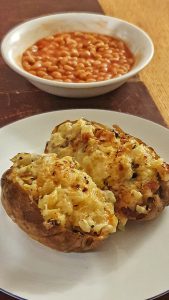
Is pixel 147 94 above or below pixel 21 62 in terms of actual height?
above

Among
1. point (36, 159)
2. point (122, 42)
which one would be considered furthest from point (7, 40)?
point (36, 159)

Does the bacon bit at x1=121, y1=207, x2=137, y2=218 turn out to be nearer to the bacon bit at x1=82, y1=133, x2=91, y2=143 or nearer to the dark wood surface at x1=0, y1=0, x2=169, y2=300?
the bacon bit at x1=82, y1=133, x2=91, y2=143

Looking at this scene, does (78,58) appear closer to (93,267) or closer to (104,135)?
(104,135)

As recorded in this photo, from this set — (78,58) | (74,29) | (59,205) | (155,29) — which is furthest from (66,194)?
(155,29)

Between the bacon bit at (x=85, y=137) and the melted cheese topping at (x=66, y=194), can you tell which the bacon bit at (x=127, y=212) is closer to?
the melted cheese topping at (x=66, y=194)

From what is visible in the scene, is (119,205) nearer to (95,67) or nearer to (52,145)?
(52,145)

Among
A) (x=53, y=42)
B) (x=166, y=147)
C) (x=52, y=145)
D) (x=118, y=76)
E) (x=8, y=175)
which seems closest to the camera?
(x=8, y=175)

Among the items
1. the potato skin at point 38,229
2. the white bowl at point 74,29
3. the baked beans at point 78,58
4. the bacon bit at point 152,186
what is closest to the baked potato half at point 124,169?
the bacon bit at point 152,186
